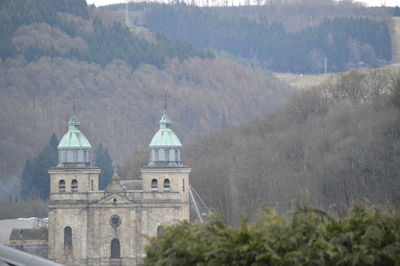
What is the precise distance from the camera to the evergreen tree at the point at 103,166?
14625 cm

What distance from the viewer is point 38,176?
5837 inches

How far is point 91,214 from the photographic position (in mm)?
95312

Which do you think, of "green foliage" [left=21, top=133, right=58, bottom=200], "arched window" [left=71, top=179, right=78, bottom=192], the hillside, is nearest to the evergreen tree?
"green foliage" [left=21, top=133, right=58, bottom=200]

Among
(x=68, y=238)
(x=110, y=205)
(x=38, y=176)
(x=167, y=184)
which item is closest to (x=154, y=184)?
(x=167, y=184)

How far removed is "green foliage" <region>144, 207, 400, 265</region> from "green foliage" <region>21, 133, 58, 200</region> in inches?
4133

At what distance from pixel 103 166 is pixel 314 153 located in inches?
1465

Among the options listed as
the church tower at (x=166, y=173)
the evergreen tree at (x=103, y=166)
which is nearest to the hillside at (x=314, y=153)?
the church tower at (x=166, y=173)

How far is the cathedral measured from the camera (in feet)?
308

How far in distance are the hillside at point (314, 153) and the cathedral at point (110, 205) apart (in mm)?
4804

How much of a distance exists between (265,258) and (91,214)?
186ft

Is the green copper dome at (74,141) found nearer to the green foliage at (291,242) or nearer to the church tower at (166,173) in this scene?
the church tower at (166,173)

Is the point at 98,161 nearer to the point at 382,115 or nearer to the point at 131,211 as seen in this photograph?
the point at 382,115

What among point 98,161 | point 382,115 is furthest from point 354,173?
point 98,161

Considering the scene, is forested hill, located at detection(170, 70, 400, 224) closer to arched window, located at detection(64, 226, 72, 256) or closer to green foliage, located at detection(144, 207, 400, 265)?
arched window, located at detection(64, 226, 72, 256)
